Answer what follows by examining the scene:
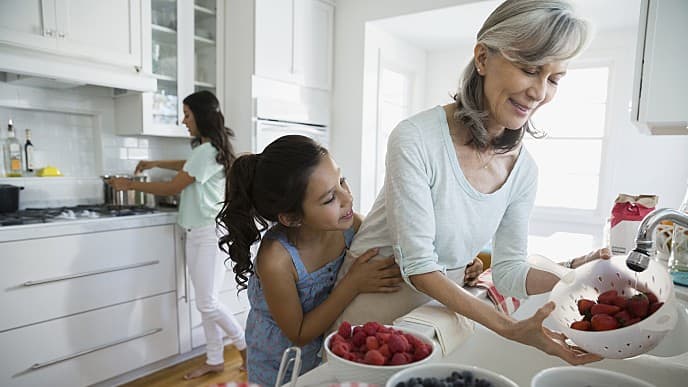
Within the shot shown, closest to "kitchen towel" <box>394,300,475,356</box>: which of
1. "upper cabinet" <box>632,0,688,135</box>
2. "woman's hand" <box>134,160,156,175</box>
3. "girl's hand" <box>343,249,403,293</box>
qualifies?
"girl's hand" <box>343,249,403,293</box>

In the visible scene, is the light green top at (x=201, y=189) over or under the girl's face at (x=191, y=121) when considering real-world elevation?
under

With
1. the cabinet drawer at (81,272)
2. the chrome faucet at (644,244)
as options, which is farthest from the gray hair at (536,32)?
the cabinet drawer at (81,272)

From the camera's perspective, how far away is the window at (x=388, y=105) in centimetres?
334

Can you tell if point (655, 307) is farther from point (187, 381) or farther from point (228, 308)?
point (228, 308)

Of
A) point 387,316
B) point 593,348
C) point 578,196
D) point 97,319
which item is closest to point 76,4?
point 97,319

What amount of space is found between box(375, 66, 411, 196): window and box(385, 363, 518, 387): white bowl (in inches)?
107

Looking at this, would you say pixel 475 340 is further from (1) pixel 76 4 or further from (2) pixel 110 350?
(1) pixel 76 4

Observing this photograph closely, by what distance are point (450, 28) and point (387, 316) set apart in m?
2.73

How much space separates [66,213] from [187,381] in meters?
1.04

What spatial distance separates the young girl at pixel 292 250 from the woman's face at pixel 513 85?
397mm

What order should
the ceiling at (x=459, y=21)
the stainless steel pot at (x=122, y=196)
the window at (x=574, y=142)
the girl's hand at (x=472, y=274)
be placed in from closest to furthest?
the girl's hand at (x=472, y=274) < the stainless steel pot at (x=122, y=196) < the ceiling at (x=459, y=21) < the window at (x=574, y=142)

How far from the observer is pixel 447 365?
21.3 inches

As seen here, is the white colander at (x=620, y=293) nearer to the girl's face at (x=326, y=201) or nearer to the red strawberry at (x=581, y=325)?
the red strawberry at (x=581, y=325)

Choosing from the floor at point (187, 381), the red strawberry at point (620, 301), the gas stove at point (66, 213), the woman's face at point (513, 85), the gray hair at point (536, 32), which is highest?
the gray hair at point (536, 32)
